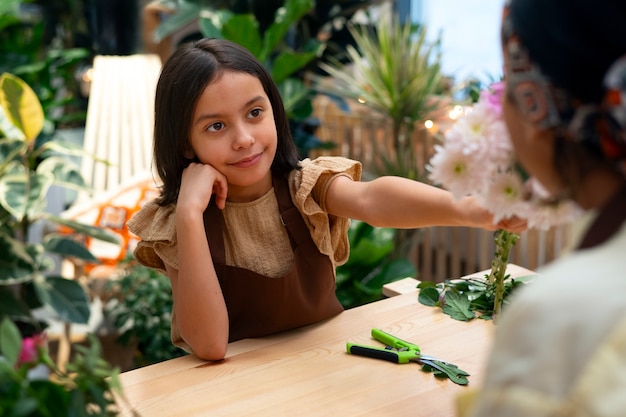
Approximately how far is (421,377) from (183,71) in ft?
2.34

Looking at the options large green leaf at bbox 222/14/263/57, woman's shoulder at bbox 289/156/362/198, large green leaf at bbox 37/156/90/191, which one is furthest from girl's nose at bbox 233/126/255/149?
large green leaf at bbox 222/14/263/57

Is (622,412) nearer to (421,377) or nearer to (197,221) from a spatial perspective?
(421,377)

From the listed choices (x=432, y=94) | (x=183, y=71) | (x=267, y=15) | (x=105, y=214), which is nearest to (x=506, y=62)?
(x=183, y=71)

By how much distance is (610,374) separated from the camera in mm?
501

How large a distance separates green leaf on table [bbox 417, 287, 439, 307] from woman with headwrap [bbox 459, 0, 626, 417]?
847mm

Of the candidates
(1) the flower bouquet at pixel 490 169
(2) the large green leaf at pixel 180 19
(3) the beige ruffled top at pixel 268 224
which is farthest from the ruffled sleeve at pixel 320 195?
(2) the large green leaf at pixel 180 19

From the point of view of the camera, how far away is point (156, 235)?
4.82 feet

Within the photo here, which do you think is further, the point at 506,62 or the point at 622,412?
the point at 506,62

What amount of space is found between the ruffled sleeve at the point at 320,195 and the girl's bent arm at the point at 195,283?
8.7 inches

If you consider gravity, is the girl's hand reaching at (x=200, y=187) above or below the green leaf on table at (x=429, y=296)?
above

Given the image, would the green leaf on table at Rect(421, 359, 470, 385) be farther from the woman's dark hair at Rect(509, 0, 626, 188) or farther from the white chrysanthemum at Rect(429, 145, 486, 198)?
the woman's dark hair at Rect(509, 0, 626, 188)

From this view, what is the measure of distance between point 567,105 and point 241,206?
40.1 inches

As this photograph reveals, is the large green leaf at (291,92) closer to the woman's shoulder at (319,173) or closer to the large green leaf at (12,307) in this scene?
the large green leaf at (12,307)

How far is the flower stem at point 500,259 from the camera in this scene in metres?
1.29
